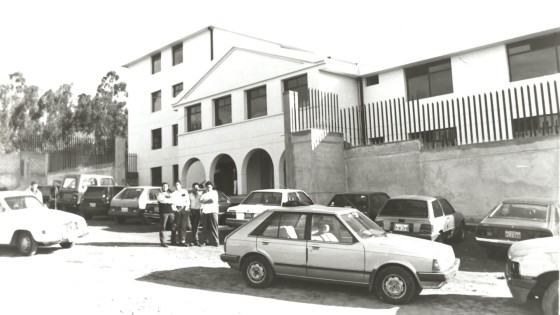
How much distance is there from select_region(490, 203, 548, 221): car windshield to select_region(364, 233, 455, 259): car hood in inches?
138

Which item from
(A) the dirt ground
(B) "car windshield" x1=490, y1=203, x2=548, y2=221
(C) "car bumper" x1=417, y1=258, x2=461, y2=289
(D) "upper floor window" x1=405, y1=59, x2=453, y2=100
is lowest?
(A) the dirt ground

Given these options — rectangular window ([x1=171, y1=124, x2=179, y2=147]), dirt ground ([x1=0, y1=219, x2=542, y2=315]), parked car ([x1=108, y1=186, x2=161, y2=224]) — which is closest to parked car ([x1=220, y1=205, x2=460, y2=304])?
dirt ground ([x1=0, y1=219, x2=542, y2=315])

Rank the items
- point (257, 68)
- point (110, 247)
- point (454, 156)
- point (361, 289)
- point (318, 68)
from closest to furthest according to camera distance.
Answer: point (361, 289), point (110, 247), point (454, 156), point (318, 68), point (257, 68)

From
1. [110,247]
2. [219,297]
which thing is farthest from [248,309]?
[110,247]

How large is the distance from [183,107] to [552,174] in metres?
19.0

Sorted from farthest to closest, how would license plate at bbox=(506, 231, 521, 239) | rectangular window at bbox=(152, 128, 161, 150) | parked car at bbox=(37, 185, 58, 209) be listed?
rectangular window at bbox=(152, 128, 161, 150), parked car at bbox=(37, 185, 58, 209), license plate at bbox=(506, 231, 521, 239)

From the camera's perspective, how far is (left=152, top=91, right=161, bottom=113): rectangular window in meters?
30.4

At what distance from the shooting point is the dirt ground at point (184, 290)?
5.86m

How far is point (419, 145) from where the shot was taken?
13609mm

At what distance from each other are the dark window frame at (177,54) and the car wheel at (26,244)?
69.9 ft

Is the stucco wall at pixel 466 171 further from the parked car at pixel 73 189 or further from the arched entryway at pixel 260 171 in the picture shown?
the parked car at pixel 73 189

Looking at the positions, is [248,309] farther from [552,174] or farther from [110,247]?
[552,174]

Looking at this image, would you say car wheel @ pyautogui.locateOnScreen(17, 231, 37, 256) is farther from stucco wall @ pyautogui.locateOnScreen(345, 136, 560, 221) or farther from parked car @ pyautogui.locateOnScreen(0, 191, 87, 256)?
stucco wall @ pyautogui.locateOnScreen(345, 136, 560, 221)

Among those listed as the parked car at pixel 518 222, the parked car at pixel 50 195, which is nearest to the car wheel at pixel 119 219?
the parked car at pixel 50 195
